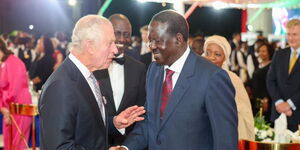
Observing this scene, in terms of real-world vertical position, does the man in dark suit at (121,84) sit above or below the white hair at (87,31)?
below

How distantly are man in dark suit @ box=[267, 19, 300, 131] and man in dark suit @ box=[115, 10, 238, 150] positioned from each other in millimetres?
3101

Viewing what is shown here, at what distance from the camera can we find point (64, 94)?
2539mm

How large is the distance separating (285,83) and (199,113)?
3.37 metres

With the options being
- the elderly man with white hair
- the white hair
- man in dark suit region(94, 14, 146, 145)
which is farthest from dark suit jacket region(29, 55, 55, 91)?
the white hair

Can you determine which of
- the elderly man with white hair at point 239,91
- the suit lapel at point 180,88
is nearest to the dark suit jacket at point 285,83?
the elderly man with white hair at point 239,91

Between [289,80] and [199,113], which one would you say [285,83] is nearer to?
[289,80]

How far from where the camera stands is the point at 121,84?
163 inches

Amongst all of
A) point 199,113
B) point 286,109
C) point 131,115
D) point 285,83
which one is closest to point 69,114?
point 131,115

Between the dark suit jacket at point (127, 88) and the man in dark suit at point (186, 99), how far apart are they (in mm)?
1065

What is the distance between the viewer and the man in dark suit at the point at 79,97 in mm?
2502

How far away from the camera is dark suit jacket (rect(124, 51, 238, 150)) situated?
2.70 meters

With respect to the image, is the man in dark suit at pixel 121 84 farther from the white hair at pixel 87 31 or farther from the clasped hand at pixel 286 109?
the clasped hand at pixel 286 109

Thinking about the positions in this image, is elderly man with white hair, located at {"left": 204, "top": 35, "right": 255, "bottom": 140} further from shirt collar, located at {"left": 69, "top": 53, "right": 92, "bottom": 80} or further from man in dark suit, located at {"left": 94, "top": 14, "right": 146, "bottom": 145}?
shirt collar, located at {"left": 69, "top": 53, "right": 92, "bottom": 80}

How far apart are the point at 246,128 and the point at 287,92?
2015mm
